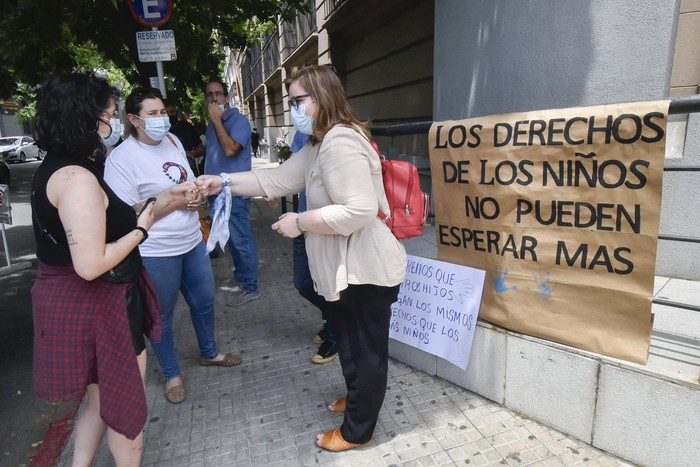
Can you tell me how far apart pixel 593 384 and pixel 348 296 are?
4.24 feet

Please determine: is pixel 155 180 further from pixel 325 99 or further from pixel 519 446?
pixel 519 446

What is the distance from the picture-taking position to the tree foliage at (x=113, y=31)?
19.7 ft

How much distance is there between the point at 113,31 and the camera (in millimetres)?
7363

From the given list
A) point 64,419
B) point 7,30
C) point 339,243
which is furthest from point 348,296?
point 7,30

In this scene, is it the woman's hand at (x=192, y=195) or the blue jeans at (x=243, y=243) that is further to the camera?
the blue jeans at (x=243, y=243)

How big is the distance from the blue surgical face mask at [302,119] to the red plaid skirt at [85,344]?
106 centimetres

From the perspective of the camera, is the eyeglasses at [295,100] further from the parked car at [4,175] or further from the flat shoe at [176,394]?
the parked car at [4,175]

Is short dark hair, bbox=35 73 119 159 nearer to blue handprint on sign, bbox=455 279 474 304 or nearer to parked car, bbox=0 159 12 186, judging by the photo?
blue handprint on sign, bbox=455 279 474 304

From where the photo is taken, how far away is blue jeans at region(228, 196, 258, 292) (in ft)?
15.4

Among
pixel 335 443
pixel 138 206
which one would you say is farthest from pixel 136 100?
pixel 335 443

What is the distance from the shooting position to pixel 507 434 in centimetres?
257

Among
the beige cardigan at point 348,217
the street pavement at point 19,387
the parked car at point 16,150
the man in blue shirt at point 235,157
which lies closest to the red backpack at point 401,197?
the beige cardigan at point 348,217

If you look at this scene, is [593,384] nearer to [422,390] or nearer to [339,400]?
[422,390]

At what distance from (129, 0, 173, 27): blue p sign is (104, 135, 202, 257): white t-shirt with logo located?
2950 mm
